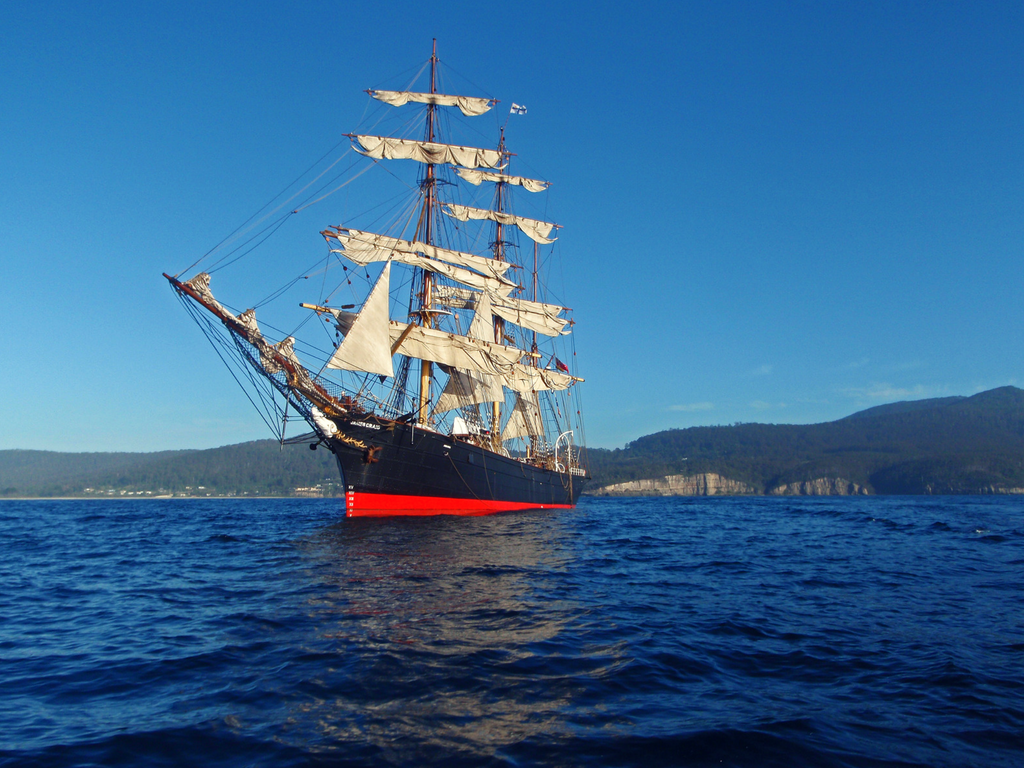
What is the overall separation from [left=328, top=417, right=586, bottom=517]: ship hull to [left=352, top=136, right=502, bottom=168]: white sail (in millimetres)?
24368

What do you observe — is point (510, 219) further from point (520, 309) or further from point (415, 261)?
point (415, 261)

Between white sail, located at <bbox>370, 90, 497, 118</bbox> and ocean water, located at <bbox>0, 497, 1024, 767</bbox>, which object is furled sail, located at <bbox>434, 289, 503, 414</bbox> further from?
ocean water, located at <bbox>0, 497, 1024, 767</bbox>

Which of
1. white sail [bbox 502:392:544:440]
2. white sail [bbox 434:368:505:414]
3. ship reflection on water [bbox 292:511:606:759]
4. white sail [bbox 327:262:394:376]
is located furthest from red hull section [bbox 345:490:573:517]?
white sail [bbox 502:392:544:440]

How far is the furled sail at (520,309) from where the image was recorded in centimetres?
5935

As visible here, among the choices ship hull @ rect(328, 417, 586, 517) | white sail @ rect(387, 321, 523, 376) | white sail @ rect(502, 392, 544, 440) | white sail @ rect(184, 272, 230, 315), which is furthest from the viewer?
white sail @ rect(502, 392, 544, 440)

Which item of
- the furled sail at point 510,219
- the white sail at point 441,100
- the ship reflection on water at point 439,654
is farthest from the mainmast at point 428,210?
the ship reflection on water at point 439,654

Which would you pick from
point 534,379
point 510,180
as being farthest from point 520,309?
point 510,180

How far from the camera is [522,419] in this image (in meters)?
65.9

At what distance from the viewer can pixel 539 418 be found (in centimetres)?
6831

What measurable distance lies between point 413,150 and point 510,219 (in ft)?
71.3

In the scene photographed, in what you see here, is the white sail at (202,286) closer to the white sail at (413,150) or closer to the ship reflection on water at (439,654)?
the ship reflection on water at (439,654)

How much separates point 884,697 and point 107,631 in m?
11.8

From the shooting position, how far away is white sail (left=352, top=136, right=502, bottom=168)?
1873 inches

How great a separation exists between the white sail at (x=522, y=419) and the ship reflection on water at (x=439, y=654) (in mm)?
46719
